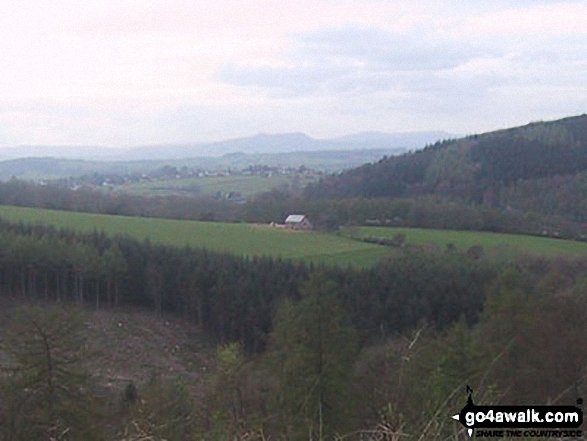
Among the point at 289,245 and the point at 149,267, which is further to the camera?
the point at 289,245

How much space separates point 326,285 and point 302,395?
8.72 ft

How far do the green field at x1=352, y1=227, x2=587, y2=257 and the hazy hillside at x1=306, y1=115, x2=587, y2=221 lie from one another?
14597 millimetres

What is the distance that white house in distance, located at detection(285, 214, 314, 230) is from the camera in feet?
167

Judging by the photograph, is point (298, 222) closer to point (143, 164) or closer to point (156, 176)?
point (156, 176)

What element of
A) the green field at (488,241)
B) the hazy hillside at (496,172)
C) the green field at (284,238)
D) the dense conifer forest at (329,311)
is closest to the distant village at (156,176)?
the hazy hillside at (496,172)

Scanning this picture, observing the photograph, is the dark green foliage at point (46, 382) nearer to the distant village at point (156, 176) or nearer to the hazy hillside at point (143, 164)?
the distant village at point (156, 176)

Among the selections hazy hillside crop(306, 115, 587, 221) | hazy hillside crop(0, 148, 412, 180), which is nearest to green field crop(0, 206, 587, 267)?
hazy hillside crop(306, 115, 587, 221)

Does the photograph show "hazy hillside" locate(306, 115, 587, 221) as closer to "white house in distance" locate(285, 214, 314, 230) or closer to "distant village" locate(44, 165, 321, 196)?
"white house in distance" locate(285, 214, 314, 230)

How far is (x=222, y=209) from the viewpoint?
60.5 meters

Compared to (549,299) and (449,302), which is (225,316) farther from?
(549,299)

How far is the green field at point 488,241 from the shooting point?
38938 millimetres

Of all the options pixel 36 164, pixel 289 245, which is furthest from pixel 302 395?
pixel 36 164

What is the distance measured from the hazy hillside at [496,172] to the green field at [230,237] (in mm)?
24059

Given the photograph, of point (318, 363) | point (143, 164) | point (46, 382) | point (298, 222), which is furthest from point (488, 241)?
point (143, 164)
